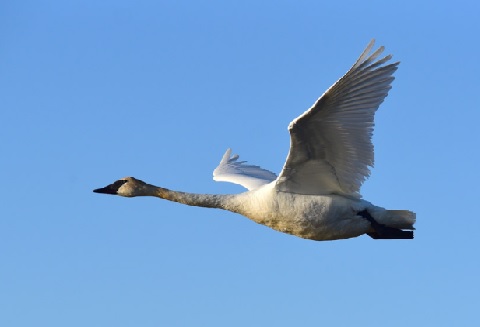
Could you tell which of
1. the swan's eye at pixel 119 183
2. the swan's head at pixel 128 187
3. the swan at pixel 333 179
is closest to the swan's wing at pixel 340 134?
the swan at pixel 333 179

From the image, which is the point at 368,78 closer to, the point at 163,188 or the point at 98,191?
the point at 163,188

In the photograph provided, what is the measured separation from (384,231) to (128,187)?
4267mm

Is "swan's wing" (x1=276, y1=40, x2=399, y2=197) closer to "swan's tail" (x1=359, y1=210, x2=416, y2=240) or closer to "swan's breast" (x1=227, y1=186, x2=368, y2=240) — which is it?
"swan's breast" (x1=227, y1=186, x2=368, y2=240)

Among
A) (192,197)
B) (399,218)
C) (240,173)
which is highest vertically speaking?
(240,173)

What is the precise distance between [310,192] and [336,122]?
163 cm

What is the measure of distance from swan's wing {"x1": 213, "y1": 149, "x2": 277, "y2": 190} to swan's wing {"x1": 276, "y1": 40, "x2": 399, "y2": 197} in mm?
2881

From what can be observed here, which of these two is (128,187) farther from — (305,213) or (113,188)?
(305,213)

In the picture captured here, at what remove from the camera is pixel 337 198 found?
56.1 feet

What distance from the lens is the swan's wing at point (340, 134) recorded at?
15.6m

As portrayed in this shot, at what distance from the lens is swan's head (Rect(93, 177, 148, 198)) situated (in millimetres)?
18547

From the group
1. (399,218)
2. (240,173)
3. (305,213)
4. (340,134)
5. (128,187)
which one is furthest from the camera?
(240,173)

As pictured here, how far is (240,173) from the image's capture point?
2134 cm

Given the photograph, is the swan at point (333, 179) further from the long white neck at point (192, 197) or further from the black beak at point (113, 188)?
the black beak at point (113, 188)

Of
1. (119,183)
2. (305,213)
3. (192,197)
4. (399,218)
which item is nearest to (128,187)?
(119,183)
